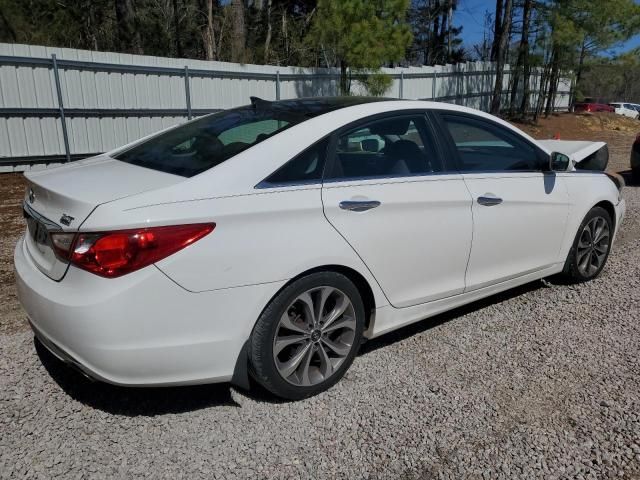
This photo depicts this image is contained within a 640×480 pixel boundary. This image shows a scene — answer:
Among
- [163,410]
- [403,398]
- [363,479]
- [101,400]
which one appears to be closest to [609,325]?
[403,398]

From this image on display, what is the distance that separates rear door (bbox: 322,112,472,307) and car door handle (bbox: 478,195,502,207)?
124mm

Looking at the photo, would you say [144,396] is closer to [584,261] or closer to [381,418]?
[381,418]

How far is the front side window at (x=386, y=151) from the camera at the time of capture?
3.08 meters

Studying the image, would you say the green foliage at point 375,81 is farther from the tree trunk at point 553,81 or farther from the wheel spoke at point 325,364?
the wheel spoke at point 325,364

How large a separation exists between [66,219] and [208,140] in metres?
1.00

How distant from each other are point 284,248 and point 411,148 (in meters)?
1.25

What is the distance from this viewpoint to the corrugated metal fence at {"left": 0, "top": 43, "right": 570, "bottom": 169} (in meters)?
10.1

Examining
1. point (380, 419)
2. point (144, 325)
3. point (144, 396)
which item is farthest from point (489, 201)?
point (144, 396)

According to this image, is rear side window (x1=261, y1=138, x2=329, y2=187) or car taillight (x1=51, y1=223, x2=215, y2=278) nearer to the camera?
car taillight (x1=51, y1=223, x2=215, y2=278)

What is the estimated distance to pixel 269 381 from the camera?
277 cm

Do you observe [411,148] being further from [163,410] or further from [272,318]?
[163,410]

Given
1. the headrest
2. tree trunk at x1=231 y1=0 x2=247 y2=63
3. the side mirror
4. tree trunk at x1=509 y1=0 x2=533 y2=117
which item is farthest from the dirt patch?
the headrest

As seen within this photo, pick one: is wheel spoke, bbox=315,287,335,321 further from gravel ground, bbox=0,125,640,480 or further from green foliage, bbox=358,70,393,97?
green foliage, bbox=358,70,393,97

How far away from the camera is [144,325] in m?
2.38
